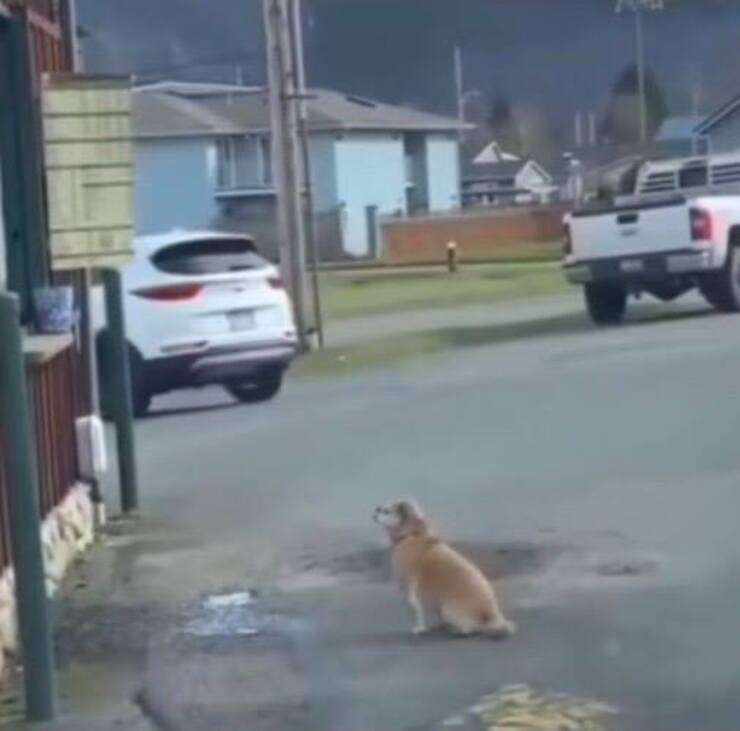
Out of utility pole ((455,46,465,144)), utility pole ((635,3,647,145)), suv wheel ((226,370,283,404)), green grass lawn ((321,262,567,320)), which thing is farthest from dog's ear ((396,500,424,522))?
utility pole ((635,3,647,145))

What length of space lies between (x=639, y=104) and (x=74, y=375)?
83980 mm

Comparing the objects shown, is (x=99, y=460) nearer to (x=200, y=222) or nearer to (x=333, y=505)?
(x=333, y=505)

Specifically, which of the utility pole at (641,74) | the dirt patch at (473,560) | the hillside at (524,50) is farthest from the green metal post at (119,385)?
the utility pole at (641,74)

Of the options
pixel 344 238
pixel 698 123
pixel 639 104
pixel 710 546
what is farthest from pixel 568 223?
pixel 639 104

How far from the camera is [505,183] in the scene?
316 ft

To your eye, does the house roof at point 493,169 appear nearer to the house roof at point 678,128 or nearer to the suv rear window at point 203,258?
the house roof at point 678,128

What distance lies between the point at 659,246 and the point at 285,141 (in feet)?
14.5

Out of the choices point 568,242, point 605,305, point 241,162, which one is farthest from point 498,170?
point 568,242

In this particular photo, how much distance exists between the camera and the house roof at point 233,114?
76.8 m

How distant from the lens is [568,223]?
1319 inches

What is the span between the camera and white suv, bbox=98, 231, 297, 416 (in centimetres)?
2336

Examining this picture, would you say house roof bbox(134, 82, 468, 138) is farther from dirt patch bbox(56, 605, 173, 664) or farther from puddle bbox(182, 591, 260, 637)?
dirt patch bbox(56, 605, 173, 664)

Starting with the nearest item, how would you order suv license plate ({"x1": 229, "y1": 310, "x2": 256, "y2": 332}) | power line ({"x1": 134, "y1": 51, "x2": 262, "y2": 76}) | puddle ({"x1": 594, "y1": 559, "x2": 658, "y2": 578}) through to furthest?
1. puddle ({"x1": 594, "y1": 559, "x2": 658, "y2": 578})
2. suv license plate ({"x1": 229, "y1": 310, "x2": 256, "y2": 332})
3. power line ({"x1": 134, "y1": 51, "x2": 262, "y2": 76})

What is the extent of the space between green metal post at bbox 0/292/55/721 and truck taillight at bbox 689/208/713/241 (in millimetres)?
23098
